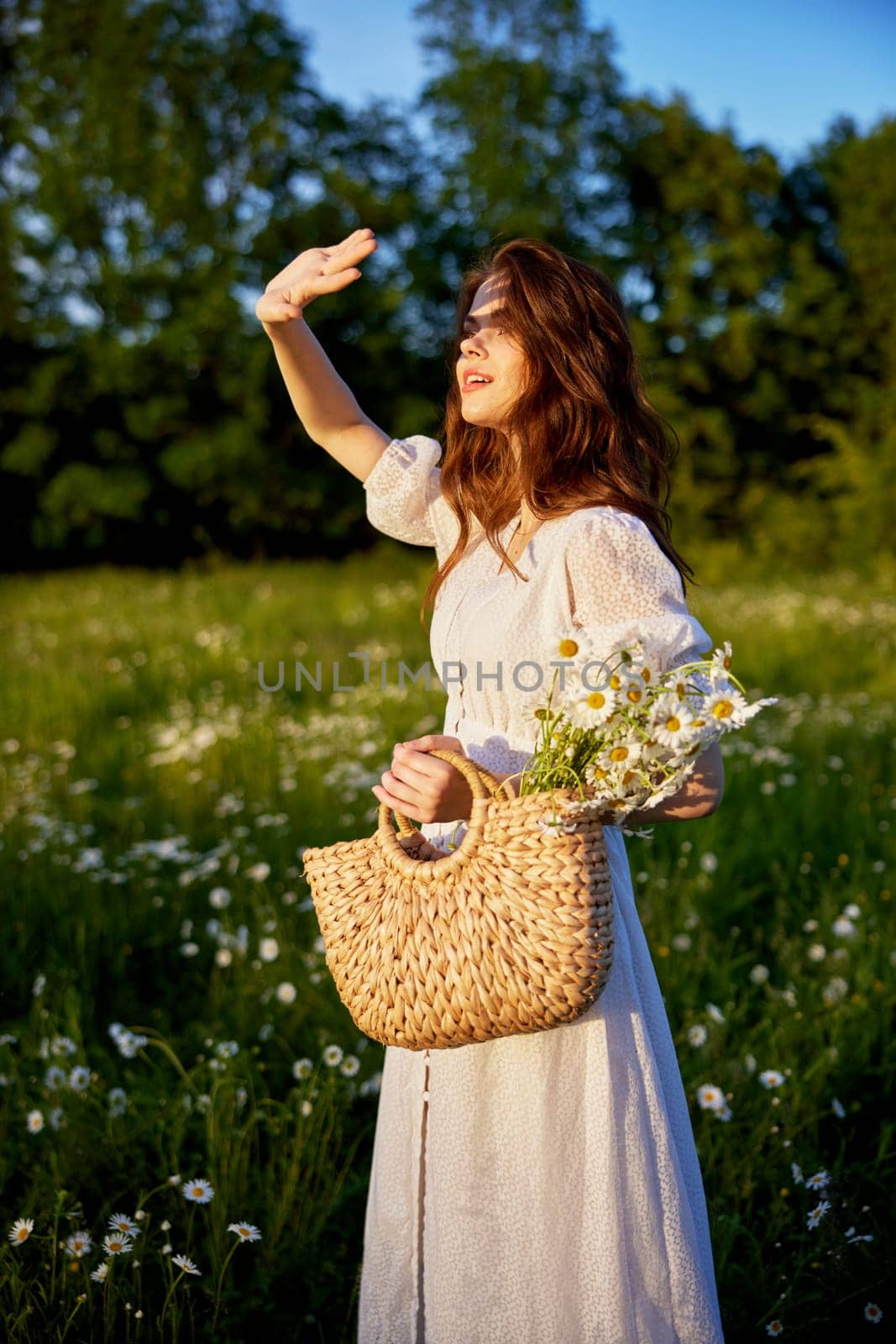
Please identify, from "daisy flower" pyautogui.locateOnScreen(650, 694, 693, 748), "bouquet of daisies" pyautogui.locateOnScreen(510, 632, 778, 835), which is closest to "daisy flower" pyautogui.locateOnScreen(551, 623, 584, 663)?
"bouquet of daisies" pyautogui.locateOnScreen(510, 632, 778, 835)

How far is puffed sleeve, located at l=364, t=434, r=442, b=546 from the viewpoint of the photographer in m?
1.89

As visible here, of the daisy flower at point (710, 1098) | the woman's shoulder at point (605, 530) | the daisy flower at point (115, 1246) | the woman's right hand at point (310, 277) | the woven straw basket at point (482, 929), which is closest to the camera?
the woven straw basket at point (482, 929)

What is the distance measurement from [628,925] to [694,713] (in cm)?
45

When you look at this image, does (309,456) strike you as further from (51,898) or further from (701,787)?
(701,787)

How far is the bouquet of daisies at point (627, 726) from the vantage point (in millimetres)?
1278

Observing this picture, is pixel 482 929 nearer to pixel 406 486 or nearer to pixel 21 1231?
pixel 406 486

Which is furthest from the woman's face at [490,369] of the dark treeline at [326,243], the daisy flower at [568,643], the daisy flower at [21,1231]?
the dark treeline at [326,243]

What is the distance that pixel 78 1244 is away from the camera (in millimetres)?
1911

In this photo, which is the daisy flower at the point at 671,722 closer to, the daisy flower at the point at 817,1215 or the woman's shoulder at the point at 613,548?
the woman's shoulder at the point at 613,548

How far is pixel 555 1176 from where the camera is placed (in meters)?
1.50

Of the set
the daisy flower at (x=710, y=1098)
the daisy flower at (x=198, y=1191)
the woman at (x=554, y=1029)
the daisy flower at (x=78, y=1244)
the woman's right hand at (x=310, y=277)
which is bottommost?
the daisy flower at (x=78, y=1244)

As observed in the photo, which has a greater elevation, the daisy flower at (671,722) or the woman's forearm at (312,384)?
the woman's forearm at (312,384)

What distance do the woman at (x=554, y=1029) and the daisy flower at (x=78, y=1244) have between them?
545 mm

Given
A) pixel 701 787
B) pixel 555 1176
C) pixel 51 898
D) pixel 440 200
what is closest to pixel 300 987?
pixel 51 898
